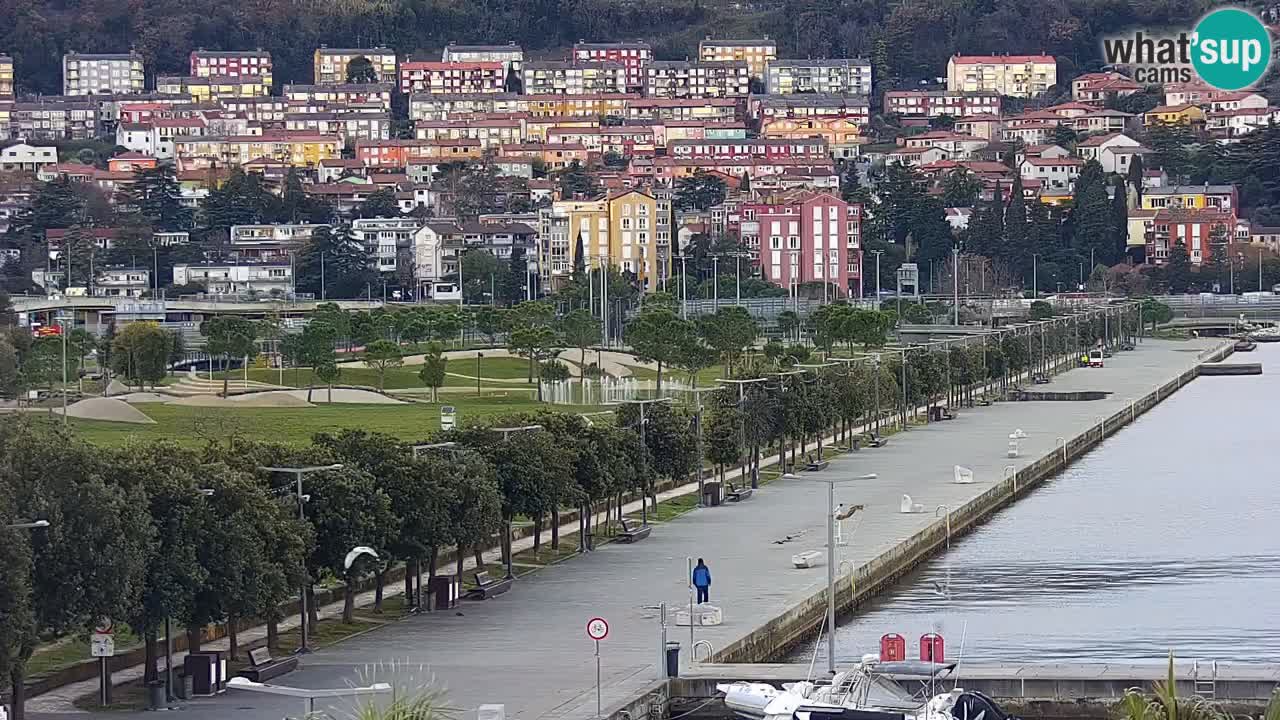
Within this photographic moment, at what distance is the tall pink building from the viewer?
138m

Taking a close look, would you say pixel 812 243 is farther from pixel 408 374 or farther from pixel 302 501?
pixel 302 501

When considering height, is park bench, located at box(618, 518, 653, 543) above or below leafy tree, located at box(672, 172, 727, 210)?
below

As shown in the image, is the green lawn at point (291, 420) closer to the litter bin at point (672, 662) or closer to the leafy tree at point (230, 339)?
the leafy tree at point (230, 339)

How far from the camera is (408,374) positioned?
79.9 m

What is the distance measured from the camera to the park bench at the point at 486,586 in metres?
32.0

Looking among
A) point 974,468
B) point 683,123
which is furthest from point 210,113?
point 974,468

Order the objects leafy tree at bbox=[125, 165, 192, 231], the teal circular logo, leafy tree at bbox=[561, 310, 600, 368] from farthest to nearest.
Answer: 1. leafy tree at bbox=[125, 165, 192, 231]
2. leafy tree at bbox=[561, 310, 600, 368]
3. the teal circular logo

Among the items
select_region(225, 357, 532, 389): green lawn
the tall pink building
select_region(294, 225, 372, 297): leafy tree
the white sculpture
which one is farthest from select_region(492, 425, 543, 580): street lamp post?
the tall pink building

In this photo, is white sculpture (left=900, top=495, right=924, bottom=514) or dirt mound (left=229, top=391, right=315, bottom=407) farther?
dirt mound (left=229, top=391, right=315, bottom=407)

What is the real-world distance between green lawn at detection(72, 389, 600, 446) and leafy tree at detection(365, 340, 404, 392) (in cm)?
530

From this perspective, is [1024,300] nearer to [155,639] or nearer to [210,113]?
[210,113]

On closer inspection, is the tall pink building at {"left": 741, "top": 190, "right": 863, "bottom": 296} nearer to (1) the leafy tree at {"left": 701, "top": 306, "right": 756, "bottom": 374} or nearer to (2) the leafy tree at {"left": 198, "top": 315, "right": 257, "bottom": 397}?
(1) the leafy tree at {"left": 701, "top": 306, "right": 756, "bottom": 374}

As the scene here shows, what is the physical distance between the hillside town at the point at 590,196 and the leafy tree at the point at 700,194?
149mm

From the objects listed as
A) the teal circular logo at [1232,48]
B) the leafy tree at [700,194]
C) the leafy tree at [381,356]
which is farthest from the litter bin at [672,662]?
Result: the leafy tree at [700,194]
